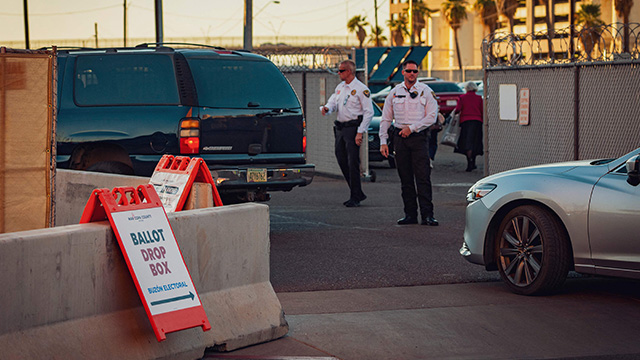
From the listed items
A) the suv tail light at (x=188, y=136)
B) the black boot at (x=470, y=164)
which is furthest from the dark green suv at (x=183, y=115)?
the black boot at (x=470, y=164)

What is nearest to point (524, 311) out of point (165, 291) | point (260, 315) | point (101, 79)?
point (260, 315)

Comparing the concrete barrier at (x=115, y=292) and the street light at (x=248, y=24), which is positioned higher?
the street light at (x=248, y=24)

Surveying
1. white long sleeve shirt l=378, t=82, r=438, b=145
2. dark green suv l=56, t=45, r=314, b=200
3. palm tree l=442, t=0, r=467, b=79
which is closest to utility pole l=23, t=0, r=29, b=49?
dark green suv l=56, t=45, r=314, b=200

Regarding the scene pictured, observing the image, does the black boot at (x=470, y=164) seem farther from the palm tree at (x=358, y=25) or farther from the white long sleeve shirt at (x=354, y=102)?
the palm tree at (x=358, y=25)

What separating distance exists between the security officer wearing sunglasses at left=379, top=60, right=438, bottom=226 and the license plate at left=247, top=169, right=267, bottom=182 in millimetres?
1938

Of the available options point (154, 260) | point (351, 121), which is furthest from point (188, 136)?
point (154, 260)

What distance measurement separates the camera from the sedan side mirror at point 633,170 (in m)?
6.78

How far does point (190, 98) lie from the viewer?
10203 mm

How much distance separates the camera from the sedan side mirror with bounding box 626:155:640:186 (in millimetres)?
6781

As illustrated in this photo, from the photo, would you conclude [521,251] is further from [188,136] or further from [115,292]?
[188,136]

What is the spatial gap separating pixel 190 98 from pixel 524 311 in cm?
481

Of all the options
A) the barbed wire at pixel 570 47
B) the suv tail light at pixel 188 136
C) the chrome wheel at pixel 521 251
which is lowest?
the chrome wheel at pixel 521 251

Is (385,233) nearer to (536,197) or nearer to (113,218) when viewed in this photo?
(536,197)

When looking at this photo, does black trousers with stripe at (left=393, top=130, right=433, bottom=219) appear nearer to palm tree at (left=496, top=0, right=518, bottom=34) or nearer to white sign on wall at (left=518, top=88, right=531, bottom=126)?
white sign on wall at (left=518, top=88, right=531, bottom=126)
